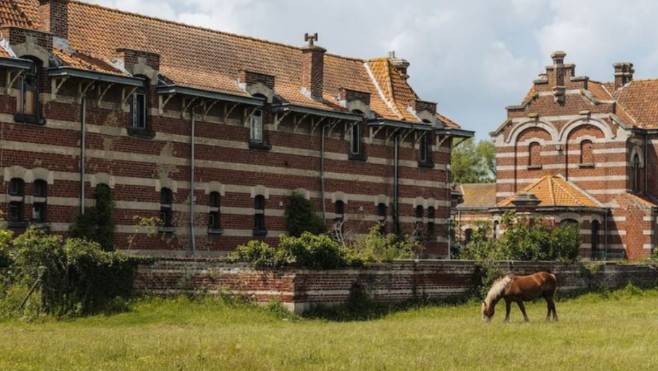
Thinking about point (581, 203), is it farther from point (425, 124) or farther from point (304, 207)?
point (304, 207)

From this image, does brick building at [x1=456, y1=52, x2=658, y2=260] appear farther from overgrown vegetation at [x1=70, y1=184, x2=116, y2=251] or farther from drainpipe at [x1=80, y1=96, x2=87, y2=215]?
drainpipe at [x1=80, y1=96, x2=87, y2=215]

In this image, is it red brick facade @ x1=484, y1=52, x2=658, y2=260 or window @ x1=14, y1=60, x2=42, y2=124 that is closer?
window @ x1=14, y1=60, x2=42, y2=124

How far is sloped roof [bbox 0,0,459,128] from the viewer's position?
43.6 metres

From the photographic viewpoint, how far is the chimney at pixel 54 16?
4250cm

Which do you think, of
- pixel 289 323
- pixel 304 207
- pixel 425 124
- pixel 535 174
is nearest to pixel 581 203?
pixel 535 174

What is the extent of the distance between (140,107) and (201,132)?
109 inches

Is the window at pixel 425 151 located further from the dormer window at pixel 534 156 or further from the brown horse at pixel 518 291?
the brown horse at pixel 518 291

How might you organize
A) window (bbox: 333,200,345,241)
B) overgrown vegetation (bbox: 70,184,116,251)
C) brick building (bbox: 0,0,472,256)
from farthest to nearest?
window (bbox: 333,200,345,241)
overgrown vegetation (bbox: 70,184,116,251)
brick building (bbox: 0,0,472,256)

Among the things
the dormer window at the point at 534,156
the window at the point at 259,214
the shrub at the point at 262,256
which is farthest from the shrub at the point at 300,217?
the dormer window at the point at 534,156

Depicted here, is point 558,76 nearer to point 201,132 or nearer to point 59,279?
point 201,132

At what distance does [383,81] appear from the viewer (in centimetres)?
5769

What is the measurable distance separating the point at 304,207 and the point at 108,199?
9791mm

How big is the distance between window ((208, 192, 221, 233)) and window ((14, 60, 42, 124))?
8091mm

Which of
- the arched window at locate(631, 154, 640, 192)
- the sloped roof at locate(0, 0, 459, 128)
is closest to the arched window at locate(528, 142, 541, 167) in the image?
the arched window at locate(631, 154, 640, 192)
